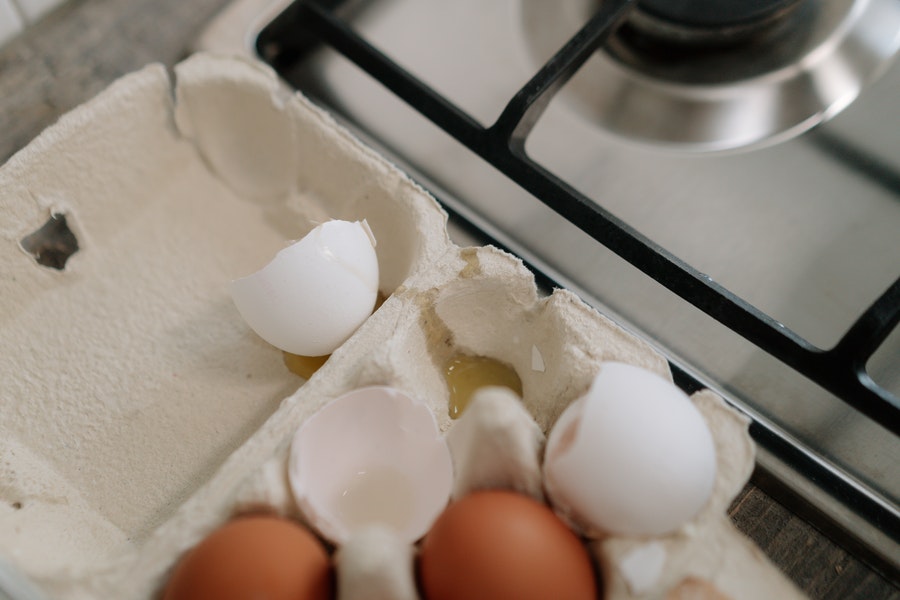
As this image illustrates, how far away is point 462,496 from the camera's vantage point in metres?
0.61

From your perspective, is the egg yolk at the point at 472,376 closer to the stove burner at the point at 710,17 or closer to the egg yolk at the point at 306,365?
the egg yolk at the point at 306,365

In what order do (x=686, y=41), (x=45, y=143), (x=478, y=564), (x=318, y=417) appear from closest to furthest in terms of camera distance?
(x=478, y=564) → (x=318, y=417) → (x=45, y=143) → (x=686, y=41)

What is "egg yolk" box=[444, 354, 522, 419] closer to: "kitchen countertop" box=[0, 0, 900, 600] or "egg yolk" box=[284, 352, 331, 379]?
"egg yolk" box=[284, 352, 331, 379]

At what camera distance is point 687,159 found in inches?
32.6

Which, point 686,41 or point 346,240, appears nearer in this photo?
point 346,240

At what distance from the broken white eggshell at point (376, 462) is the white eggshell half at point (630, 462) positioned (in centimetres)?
10

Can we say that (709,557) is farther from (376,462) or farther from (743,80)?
(743,80)

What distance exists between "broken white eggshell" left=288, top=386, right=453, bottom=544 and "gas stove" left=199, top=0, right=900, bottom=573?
0.68 ft

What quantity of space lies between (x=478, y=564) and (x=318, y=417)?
0.18 m

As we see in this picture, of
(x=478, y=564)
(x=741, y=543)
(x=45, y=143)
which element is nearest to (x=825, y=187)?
(x=741, y=543)

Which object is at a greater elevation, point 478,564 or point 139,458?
point 478,564

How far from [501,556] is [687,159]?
49 cm

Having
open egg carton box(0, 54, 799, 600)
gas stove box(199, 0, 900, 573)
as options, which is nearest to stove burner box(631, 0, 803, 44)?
gas stove box(199, 0, 900, 573)

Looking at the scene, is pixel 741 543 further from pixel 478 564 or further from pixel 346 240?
pixel 346 240
